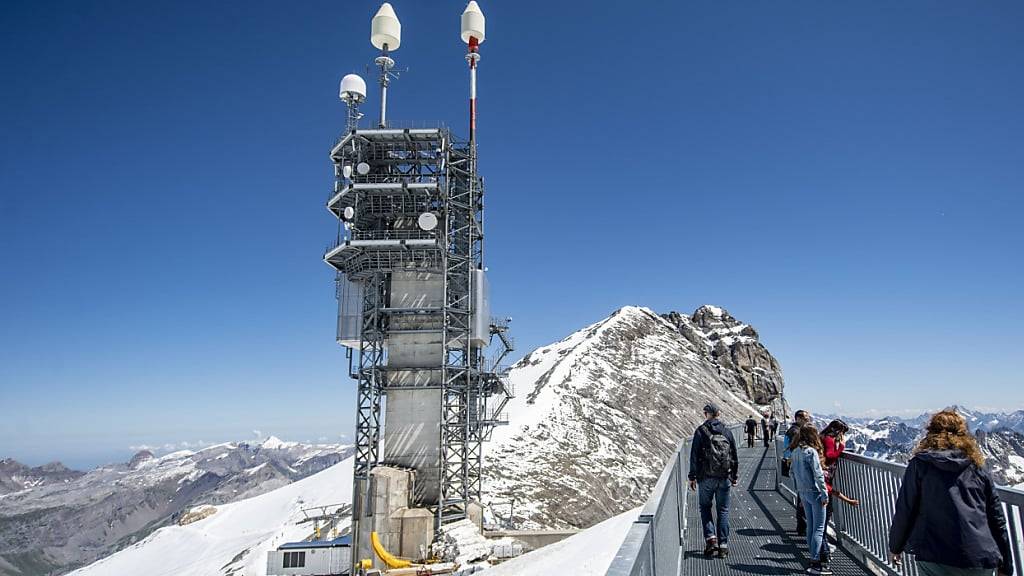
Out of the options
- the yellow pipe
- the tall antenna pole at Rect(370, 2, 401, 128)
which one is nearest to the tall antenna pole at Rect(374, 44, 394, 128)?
the tall antenna pole at Rect(370, 2, 401, 128)

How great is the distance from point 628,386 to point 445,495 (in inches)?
1351

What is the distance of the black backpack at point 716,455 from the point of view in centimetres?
923

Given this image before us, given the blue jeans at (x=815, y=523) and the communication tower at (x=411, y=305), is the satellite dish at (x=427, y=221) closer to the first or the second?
the communication tower at (x=411, y=305)

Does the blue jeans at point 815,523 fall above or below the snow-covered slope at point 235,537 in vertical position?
above

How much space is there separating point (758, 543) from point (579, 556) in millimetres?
7240

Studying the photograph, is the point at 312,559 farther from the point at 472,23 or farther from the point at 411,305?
the point at 472,23

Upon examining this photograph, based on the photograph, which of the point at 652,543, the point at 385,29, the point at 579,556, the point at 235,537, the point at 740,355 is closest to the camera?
the point at 652,543

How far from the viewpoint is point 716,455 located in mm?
9297

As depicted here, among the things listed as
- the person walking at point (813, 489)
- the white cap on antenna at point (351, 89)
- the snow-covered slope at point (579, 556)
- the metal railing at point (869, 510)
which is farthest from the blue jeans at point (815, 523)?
the white cap on antenna at point (351, 89)

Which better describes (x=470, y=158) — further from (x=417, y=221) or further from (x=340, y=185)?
(x=340, y=185)

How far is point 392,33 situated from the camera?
112 ft

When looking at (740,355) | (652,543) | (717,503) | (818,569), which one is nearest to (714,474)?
(717,503)

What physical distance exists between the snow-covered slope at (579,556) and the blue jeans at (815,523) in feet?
20.6

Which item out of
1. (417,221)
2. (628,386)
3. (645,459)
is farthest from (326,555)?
(628,386)
